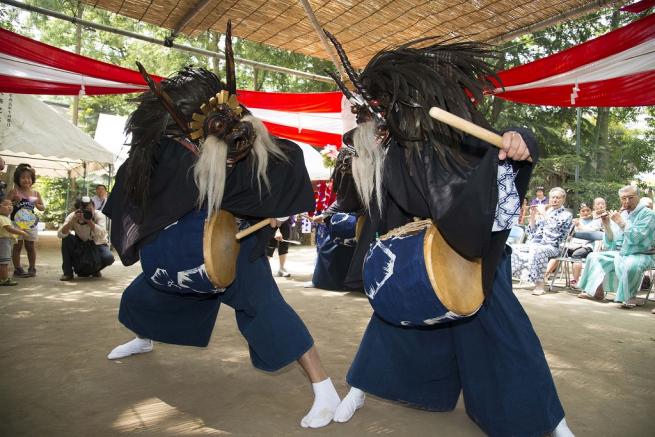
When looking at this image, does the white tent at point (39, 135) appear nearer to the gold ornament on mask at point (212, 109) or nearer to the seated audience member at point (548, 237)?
the gold ornament on mask at point (212, 109)

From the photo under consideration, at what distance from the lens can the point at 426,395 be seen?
81.9 inches

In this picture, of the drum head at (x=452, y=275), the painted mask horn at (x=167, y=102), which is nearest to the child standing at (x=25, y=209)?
the painted mask horn at (x=167, y=102)

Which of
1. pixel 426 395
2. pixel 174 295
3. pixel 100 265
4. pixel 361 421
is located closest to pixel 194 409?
pixel 174 295

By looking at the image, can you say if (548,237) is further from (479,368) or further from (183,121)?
(183,121)

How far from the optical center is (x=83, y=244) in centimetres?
589

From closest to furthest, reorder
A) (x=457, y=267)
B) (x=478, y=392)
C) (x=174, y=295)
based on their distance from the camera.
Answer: (x=457, y=267)
(x=478, y=392)
(x=174, y=295)

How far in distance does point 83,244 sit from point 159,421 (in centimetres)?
461

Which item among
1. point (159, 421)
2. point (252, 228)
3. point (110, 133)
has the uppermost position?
point (110, 133)

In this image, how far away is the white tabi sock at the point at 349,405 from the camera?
207 cm

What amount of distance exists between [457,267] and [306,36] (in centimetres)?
322

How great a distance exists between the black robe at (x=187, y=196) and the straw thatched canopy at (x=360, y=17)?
5.97ft

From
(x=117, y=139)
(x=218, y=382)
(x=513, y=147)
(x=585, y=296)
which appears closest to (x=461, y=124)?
(x=513, y=147)

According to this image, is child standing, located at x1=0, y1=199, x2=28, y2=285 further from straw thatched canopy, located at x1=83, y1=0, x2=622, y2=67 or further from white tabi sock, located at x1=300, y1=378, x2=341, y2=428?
white tabi sock, located at x1=300, y1=378, x2=341, y2=428

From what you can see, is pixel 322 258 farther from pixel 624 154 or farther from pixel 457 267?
pixel 624 154
